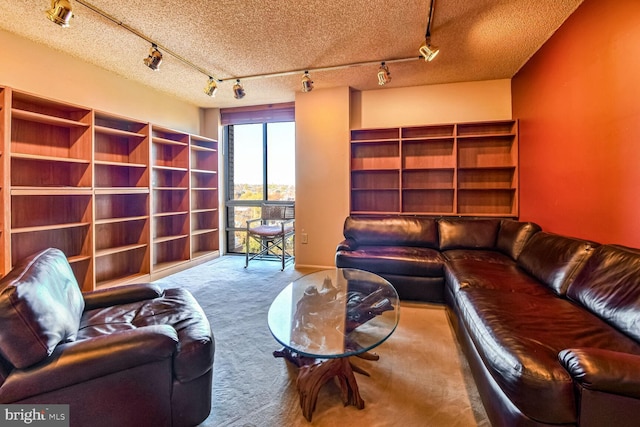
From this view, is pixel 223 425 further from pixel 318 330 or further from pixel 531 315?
pixel 531 315

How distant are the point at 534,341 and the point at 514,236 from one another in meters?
1.95

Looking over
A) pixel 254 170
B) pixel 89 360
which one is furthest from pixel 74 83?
pixel 89 360

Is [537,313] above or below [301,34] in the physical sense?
below

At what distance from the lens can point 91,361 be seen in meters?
1.11

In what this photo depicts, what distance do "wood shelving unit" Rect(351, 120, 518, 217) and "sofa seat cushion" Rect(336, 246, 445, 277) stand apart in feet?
2.99

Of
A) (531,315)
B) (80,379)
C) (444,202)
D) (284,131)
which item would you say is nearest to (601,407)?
(531,315)

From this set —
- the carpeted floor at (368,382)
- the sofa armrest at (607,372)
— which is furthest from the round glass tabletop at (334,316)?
the sofa armrest at (607,372)

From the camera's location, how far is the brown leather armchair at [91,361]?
1028 millimetres

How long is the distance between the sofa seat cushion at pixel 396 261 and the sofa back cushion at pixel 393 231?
23 centimetres

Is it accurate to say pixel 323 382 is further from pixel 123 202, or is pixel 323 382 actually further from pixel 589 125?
pixel 123 202

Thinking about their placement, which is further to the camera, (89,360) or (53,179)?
(53,179)

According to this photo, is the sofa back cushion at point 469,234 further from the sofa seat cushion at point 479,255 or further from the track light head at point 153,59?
Answer: the track light head at point 153,59

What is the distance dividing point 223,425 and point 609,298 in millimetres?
2136

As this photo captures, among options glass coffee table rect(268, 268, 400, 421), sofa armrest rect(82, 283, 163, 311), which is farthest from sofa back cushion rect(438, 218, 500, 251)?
sofa armrest rect(82, 283, 163, 311)
